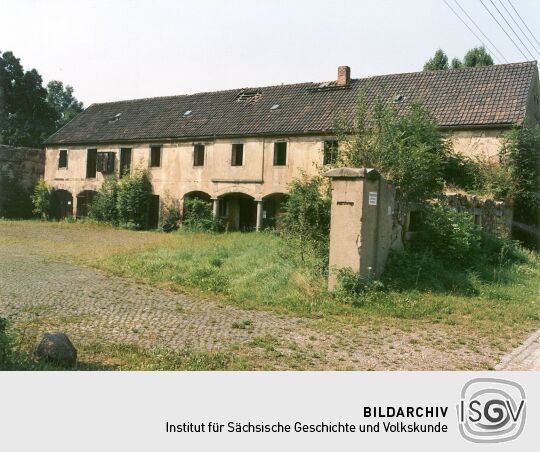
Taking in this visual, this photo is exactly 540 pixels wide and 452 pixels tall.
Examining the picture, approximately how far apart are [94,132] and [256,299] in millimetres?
23540

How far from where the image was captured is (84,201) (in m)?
29.3

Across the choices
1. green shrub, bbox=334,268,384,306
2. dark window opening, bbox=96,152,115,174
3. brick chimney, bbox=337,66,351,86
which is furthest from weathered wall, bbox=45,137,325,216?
green shrub, bbox=334,268,384,306

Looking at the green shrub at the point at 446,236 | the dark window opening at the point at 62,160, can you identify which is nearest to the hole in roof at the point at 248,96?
the dark window opening at the point at 62,160

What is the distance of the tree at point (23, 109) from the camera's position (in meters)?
40.7

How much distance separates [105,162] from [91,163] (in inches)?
80.9

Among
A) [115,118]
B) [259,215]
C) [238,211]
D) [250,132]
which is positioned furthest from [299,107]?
[115,118]

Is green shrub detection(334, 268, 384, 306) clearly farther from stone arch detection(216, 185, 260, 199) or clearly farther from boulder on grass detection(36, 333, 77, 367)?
stone arch detection(216, 185, 260, 199)

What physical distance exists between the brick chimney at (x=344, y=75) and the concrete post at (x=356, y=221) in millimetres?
15280

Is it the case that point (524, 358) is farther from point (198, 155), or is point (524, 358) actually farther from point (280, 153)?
point (198, 155)

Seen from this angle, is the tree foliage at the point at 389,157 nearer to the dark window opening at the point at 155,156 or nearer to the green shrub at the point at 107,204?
the dark window opening at the point at 155,156

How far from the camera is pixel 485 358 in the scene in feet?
20.1

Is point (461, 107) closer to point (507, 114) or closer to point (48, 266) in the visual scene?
point (507, 114)
